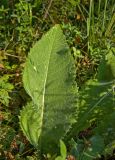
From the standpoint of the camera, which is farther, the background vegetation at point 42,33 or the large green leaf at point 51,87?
the background vegetation at point 42,33

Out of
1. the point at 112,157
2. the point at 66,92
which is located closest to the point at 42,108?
the point at 66,92

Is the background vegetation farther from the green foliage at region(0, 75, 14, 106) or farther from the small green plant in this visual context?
the small green plant

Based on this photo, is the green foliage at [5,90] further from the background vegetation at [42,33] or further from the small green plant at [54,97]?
the small green plant at [54,97]

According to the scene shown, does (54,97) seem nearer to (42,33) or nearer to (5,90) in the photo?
(5,90)

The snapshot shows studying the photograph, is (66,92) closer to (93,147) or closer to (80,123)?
(80,123)

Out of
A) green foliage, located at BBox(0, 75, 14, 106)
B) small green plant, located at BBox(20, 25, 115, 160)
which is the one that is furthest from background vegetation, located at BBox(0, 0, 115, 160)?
small green plant, located at BBox(20, 25, 115, 160)

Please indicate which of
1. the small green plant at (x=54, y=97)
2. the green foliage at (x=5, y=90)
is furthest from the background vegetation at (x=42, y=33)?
the small green plant at (x=54, y=97)
